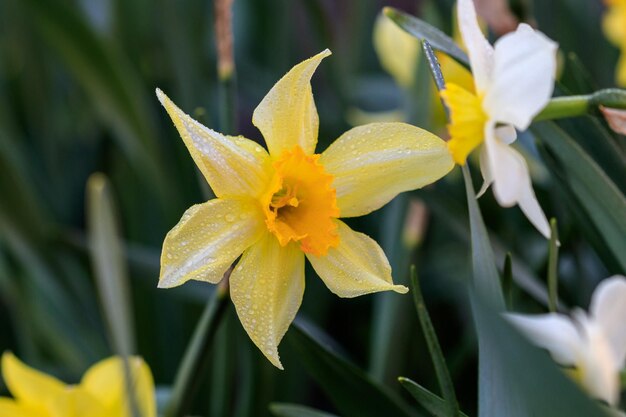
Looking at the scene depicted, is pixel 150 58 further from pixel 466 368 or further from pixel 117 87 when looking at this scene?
pixel 466 368

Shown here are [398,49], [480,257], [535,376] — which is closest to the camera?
[535,376]

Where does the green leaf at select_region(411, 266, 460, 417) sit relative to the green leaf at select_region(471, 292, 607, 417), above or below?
below

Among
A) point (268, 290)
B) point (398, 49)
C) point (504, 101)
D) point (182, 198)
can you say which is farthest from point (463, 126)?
point (182, 198)

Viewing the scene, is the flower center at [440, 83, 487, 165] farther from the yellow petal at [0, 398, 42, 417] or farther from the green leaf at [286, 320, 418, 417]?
the yellow petal at [0, 398, 42, 417]

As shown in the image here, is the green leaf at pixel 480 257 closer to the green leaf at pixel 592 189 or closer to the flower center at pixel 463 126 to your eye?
the flower center at pixel 463 126

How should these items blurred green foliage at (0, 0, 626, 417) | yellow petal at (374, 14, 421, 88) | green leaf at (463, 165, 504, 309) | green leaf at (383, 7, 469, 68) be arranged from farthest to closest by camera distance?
yellow petal at (374, 14, 421, 88) → blurred green foliage at (0, 0, 626, 417) → green leaf at (383, 7, 469, 68) → green leaf at (463, 165, 504, 309)

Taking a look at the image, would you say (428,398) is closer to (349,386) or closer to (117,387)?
(349,386)

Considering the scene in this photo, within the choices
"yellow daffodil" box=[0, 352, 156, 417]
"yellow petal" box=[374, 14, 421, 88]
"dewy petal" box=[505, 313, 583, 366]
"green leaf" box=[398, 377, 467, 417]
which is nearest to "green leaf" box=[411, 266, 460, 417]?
"green leaf" box=[398, 377, 467, 417]
